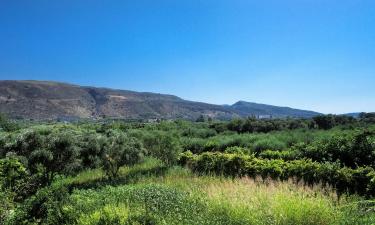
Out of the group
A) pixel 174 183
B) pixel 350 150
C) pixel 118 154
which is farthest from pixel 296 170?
pixel 118 154

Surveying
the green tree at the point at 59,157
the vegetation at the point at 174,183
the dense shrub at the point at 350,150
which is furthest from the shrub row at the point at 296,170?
the green tree at the point at 59,157

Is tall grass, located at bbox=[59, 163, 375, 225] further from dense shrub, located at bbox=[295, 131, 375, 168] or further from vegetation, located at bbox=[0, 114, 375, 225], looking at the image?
dense shrub, located at bbox=[295, 131, 375, 168]

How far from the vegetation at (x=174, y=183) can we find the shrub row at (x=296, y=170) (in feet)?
0.10

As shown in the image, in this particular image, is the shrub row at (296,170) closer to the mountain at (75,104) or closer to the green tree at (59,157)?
the green tree at (59,157)

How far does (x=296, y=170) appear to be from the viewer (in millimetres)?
12312

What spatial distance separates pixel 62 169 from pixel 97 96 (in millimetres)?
147624

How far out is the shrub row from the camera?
35.0ft

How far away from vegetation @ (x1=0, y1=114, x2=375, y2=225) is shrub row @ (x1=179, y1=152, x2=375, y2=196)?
3 centimetres

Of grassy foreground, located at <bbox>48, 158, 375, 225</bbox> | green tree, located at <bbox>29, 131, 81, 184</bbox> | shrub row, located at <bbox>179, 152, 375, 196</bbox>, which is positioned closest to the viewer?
grassy foreground, located at <bbox>48, 158, 375, 225</bbox>

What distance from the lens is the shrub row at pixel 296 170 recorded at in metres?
10.7

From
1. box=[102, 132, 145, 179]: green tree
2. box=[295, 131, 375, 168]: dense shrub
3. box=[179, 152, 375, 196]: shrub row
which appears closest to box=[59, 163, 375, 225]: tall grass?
box=[179, 152, 375, 196]: shrub row

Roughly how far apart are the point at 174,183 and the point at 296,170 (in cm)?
402

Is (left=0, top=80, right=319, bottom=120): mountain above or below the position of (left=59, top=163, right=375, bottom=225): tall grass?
below

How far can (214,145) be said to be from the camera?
89.2 ft
